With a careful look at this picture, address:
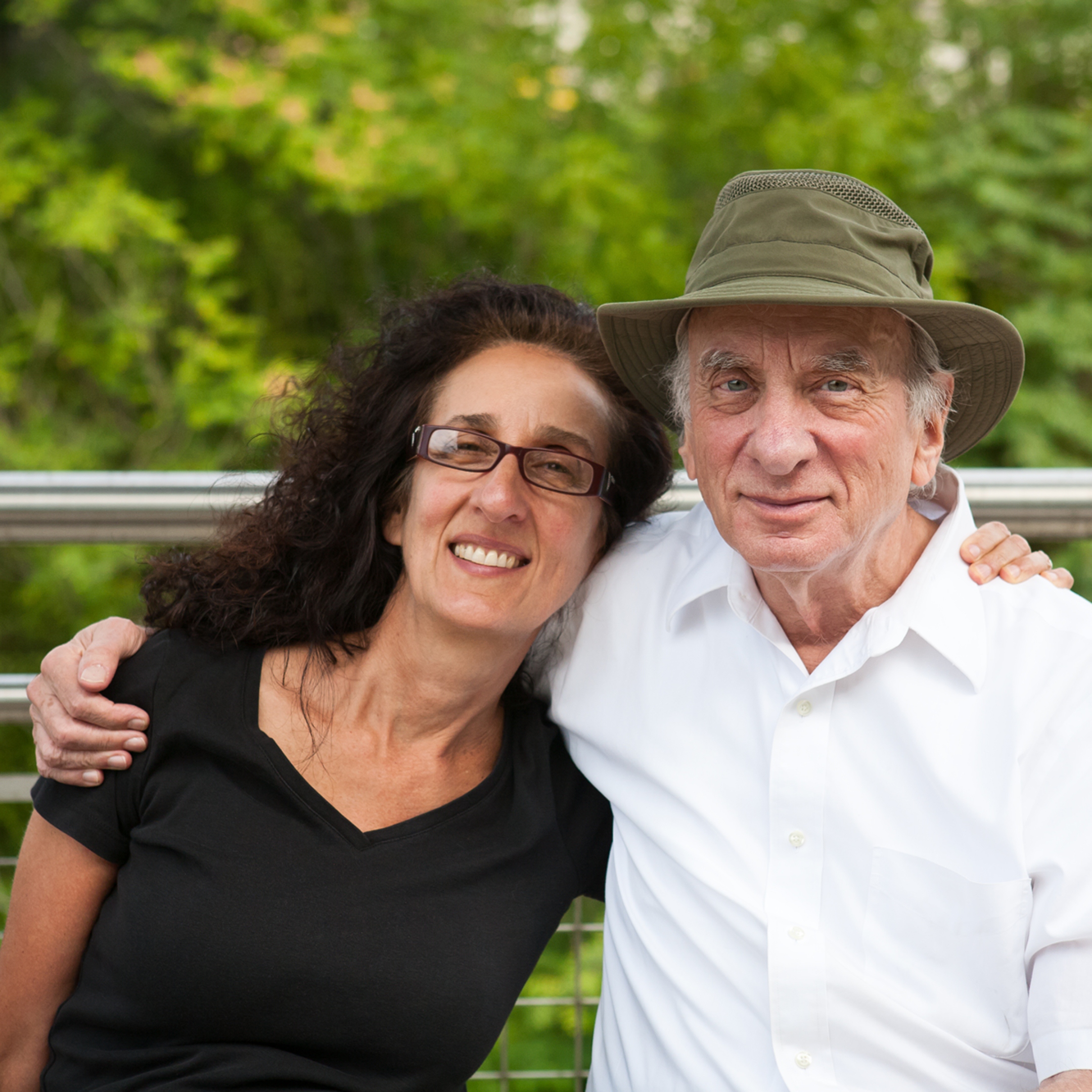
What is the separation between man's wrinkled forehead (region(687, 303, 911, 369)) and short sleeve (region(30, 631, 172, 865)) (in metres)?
1.16

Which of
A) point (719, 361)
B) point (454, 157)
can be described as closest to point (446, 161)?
point (454, 157)

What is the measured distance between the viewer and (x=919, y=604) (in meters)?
1.72

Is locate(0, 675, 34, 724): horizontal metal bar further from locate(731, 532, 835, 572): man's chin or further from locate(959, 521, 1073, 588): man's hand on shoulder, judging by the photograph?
locate(959, 521, 1073, 588): man's hand on shoulder

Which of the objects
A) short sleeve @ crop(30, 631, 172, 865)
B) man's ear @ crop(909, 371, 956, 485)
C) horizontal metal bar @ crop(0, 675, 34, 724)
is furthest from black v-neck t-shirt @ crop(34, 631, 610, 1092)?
man's ear @ crop(909, 371, 956, 485)

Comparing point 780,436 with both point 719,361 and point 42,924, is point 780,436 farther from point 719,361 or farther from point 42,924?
point 42,924

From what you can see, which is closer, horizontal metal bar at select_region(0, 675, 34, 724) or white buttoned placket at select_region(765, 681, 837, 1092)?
white buttoned placket at select_region(765, 681, 837, 1092)

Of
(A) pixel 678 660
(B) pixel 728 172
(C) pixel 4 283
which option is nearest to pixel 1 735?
(C) pixel 4 283

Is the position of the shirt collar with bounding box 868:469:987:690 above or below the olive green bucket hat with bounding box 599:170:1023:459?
below

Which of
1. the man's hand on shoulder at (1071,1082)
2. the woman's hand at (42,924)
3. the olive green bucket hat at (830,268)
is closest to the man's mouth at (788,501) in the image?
the olive green bucket hat at (830,268)

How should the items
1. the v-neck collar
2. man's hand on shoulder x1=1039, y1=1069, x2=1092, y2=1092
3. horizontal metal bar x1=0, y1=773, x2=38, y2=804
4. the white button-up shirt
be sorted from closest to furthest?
man's hand on shoulder x1=1039, y1=1069, x2=1092, y2=1092, the white button-up shirt, the v-neck collar, horizontal metal bar x1=0, y1=773, x2=38, y2=804

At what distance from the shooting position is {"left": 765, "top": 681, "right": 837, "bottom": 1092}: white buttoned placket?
1672 mm

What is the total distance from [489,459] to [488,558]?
7.1 inches

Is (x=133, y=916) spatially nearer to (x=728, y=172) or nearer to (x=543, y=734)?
(x=543, y=734)

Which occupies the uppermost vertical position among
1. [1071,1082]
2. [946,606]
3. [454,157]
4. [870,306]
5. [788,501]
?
[870,306]
